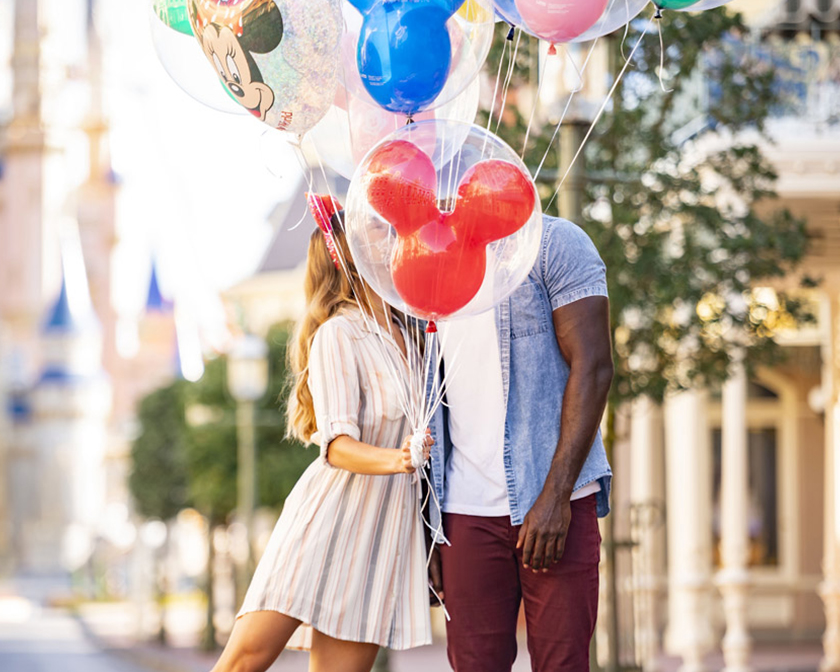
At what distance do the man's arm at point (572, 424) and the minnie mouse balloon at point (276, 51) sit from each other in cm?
92

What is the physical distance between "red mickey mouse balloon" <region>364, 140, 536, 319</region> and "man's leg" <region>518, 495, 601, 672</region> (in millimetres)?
630

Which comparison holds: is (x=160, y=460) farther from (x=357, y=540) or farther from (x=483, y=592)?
(x=483, y=592)

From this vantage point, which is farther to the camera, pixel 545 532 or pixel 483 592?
pixel 483 592

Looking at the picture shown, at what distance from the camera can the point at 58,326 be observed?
6356 cm

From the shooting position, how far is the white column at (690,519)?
38.1 ft

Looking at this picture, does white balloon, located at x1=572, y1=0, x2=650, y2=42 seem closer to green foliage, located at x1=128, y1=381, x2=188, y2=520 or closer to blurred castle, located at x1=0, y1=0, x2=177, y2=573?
green foliage, located at x1=128, y1=381, x2=188, y2=520

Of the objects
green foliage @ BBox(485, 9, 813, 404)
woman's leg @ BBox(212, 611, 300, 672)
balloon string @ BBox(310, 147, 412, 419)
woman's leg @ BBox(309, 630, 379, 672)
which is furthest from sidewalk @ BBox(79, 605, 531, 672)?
balloon string @ BBox(310, 147, 412, 419)

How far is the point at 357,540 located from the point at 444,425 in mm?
376

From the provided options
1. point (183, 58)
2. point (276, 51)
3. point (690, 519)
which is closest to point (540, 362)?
point (276, 51)

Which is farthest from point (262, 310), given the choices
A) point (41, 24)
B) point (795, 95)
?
point (41, 24)

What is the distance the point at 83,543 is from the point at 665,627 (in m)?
49.7

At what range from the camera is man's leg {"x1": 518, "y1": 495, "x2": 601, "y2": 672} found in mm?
3125

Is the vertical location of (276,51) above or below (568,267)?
above

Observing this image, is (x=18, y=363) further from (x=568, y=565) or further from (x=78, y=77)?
(x=568, y=565)
